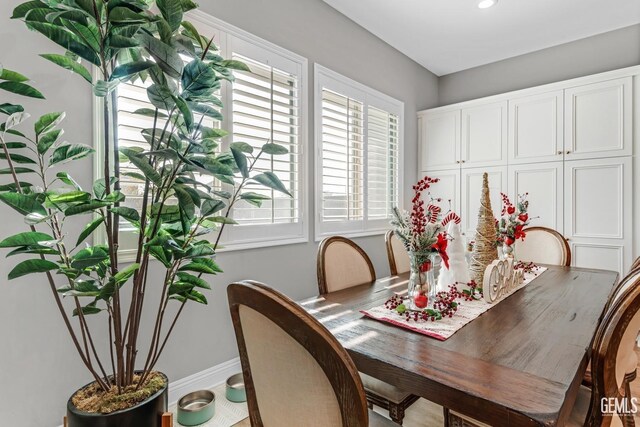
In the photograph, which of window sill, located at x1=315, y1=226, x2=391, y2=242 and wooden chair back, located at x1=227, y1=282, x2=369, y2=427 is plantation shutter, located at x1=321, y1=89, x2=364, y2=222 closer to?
window sill, located at x1=315, y1=226, x2=391, y2=242

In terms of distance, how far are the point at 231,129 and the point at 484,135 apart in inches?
111

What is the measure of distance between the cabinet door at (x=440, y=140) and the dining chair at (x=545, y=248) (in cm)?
136

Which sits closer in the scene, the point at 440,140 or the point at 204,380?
the point at 204,380

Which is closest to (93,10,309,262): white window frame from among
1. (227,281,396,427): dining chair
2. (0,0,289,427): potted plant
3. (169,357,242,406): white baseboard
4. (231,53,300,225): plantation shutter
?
(231,53,300,225): plantation shutter

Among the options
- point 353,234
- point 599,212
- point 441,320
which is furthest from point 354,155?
point 599,212

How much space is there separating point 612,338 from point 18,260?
2.19 m

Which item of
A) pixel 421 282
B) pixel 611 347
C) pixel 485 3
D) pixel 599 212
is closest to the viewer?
pixel 611 347

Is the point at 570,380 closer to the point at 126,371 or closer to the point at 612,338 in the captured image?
the point at 612,338

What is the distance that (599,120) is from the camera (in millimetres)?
3029

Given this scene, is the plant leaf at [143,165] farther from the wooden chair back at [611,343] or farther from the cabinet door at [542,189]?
the cabinet door at [542,189]

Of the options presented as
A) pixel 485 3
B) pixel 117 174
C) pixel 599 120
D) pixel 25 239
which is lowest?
pixel 25 239

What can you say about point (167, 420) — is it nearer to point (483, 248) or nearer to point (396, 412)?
point (396, 412)


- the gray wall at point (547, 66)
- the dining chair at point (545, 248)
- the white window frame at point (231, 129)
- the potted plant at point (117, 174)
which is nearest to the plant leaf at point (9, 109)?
the potted plant at point (117, 174)

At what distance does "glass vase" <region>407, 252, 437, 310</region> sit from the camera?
1303mm
